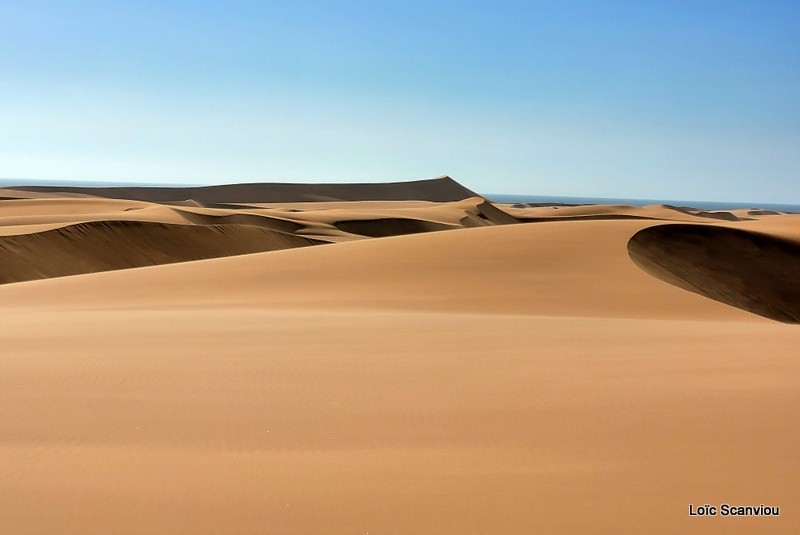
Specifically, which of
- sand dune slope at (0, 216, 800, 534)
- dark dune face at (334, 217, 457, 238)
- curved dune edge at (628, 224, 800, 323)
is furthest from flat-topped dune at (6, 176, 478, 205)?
sand dune slope at (0, 216, 800, 534)

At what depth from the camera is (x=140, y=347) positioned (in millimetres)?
8414

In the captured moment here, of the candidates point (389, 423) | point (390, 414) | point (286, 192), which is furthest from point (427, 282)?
point (286, 192)

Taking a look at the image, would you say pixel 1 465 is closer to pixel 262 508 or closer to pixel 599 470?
pixel 262 508

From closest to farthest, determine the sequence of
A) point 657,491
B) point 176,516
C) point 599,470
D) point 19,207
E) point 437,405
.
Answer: point 176,516 < point 657,491 < point 599,470 < point 437,405 < point 19,207

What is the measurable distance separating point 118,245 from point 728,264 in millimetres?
22743

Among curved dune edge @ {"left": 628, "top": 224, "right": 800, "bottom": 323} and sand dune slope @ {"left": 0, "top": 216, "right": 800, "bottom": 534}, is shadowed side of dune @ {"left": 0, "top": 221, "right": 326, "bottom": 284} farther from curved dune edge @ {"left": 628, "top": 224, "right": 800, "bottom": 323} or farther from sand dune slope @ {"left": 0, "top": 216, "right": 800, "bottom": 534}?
curved dune edge @ {"left": 628, "top": 224, "right": 800, "bottom": 323}

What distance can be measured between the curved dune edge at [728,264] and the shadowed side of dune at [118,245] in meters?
19.2

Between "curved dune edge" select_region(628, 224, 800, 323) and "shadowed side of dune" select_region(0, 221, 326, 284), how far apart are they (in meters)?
19.2

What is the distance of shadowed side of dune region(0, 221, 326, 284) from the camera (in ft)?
88.0

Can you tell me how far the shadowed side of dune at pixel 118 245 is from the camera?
26812 millimetres

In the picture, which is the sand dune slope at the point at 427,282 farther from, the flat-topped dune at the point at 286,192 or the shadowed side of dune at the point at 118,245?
the flat-topped dune at the point at 286,192

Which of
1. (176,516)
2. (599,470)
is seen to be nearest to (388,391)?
(599,470)

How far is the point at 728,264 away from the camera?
894 inches

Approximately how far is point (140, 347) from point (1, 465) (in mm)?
3753
